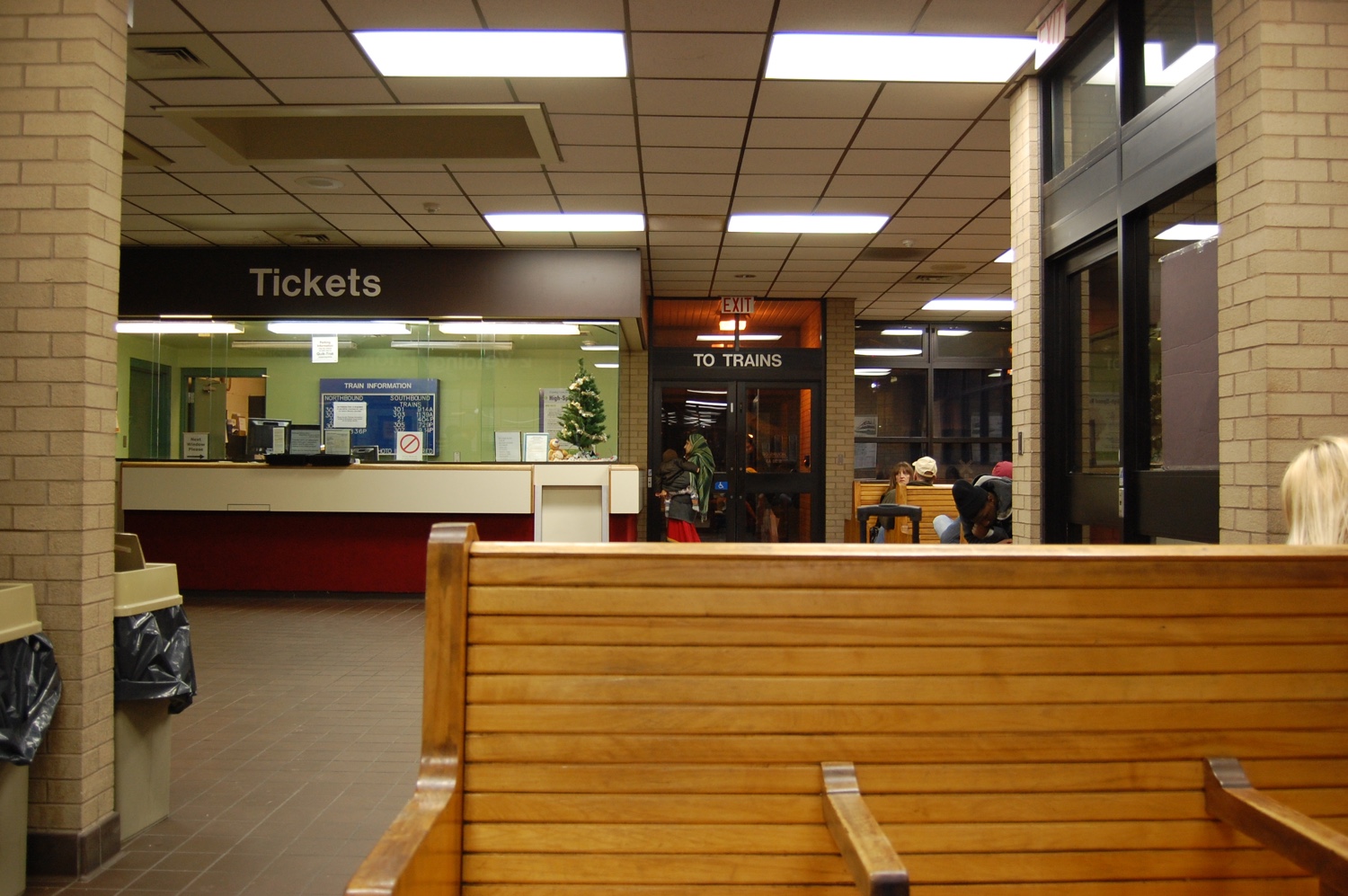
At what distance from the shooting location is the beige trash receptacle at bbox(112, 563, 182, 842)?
8.50 ft

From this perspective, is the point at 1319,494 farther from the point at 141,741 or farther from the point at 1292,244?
the point at 141,741

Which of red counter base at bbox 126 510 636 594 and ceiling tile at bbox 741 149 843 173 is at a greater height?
ceiling tile at bbox 741 149 843 173

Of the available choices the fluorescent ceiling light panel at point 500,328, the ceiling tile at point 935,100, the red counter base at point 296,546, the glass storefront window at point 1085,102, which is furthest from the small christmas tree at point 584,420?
the glass storefront window at point 1085,102

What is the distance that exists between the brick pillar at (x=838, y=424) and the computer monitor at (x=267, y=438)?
19.7 feet

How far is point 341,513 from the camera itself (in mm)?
7293

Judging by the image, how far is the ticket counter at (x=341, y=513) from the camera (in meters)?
7.19

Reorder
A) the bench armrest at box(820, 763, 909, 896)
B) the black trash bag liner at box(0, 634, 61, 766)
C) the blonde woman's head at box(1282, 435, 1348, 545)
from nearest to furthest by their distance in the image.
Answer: the bench armrest at box(820, 763, 909, 896)
the blonde woman's head at box(1282, 435, 1348, 545)
the black trash bag liner at box(0, 634, 61, 766)

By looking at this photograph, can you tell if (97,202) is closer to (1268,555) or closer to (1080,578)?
(1080,578)

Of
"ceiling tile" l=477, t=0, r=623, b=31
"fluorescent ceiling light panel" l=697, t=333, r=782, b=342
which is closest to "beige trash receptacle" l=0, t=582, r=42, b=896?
"ceiling tile" l=477, t=0, r=623, b=31

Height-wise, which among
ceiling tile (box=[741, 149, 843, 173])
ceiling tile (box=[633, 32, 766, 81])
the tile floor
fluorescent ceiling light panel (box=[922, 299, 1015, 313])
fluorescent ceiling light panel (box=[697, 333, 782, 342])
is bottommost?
the tile floor

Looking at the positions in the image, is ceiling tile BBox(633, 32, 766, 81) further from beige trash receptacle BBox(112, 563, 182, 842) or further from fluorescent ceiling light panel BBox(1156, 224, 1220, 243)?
beige trash receptacle BBox(112, 563, 182, 842)

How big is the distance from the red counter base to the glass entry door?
326cm

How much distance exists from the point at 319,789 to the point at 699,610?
2.39m

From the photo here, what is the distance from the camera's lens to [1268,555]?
132 centimetres
